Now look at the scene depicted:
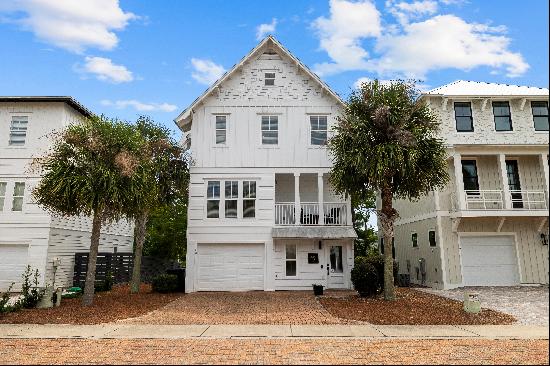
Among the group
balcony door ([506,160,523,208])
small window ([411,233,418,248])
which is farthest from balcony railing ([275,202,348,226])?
balcony door ([506,160,523,208])

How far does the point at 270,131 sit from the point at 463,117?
998cm

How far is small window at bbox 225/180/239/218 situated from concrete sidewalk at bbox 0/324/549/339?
933 centimetres

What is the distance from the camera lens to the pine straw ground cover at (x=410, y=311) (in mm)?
11375

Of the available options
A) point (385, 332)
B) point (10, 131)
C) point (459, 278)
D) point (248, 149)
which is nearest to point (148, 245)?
point (10, 131)

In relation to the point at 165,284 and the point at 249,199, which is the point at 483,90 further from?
the point at 165,284

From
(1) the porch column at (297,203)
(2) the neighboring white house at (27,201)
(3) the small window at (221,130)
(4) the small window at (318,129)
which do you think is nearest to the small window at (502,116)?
(4) the small window at (318,129)

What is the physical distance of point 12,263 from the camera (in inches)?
784

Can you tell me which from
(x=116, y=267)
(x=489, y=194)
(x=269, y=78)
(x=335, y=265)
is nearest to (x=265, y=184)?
(x=335, y=265)

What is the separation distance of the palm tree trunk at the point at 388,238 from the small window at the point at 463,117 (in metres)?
7.64

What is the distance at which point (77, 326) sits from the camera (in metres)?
11.0

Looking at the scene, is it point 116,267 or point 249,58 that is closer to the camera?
point 249,58

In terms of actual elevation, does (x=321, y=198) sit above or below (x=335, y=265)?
above

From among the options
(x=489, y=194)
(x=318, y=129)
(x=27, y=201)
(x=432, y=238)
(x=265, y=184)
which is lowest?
(x=432, y=238)

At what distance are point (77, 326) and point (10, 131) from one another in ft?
48.3
